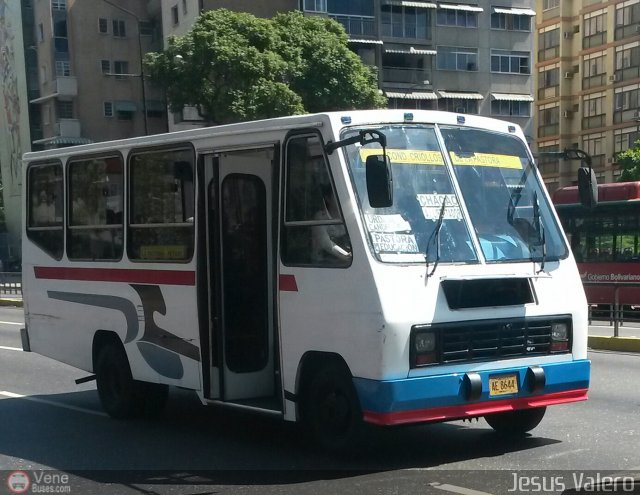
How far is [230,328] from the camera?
9375mm

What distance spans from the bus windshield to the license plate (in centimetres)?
95

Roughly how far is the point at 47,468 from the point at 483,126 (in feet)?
15.4

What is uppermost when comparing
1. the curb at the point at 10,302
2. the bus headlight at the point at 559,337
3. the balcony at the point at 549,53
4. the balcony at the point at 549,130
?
the balcony at the point at 549,53

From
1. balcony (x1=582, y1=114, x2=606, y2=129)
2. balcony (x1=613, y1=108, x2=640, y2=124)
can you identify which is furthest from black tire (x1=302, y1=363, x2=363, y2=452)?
balcony (x1=582, y1=114, x2=606, y2=129)

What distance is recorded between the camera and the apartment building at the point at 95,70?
62.8 meters

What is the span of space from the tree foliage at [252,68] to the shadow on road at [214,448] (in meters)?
32.1

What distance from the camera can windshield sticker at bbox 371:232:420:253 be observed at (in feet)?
26.1

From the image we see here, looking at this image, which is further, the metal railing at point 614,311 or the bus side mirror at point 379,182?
the metal railing at point 614,311

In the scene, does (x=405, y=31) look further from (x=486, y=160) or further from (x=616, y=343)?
(x=486, y=160)

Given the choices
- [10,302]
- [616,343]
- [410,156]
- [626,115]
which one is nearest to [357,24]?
[626,115]

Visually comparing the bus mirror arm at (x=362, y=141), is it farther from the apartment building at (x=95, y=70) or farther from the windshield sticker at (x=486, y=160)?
the apartment building at (x=95, y=70)

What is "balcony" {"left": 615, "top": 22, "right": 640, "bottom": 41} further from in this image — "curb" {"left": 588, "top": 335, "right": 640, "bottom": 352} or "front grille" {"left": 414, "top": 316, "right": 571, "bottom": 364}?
"front grille" {"left": 414, "top": 316, "right": 571, "bottom": 364}

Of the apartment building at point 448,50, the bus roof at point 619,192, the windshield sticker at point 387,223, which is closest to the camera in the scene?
the windshield sticker at point 387,223

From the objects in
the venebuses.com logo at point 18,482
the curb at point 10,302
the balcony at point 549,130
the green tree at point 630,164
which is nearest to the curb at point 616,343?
the venebuses.com logo at point 18,482
